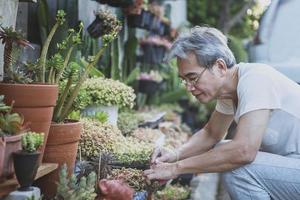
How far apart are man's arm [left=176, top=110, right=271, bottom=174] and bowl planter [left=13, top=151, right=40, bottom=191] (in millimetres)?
832

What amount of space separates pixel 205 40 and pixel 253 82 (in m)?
0.35

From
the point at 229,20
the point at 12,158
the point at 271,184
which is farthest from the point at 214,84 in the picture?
the point at 229,20

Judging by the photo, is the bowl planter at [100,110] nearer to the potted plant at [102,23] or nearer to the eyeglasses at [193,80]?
the potted plant at [102,23]

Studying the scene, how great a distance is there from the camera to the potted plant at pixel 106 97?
13.6 ft

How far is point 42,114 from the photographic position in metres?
2.47

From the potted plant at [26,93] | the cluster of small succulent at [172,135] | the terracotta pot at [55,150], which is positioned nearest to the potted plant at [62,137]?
the terracotta pot at [55,150]

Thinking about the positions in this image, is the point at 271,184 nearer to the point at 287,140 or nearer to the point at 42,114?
the point at 287,140

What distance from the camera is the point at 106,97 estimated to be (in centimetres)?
417

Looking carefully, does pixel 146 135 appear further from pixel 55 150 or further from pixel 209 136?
pixel 55 150

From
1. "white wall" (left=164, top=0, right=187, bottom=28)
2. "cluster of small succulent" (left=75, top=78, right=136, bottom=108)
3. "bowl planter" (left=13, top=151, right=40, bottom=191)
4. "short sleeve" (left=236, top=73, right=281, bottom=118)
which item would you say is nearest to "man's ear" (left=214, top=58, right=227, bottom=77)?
"short sleeve" (left=236, top=73, right=281, bottom=118)

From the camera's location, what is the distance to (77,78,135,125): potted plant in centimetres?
414

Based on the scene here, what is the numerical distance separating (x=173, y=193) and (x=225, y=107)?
3.95ft

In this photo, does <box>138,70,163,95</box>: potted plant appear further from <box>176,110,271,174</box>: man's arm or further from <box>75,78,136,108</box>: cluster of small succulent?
<box>176,110,271,174</box>: man's arm

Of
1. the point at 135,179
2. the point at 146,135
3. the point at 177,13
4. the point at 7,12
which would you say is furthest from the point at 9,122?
the point at 177,13
